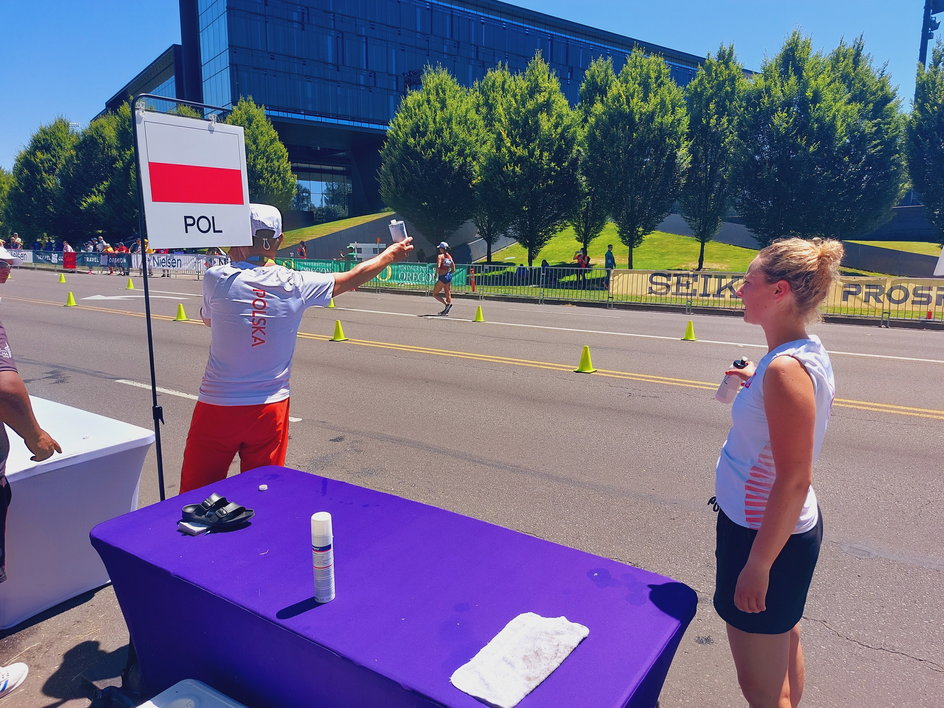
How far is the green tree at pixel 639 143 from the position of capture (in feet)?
100

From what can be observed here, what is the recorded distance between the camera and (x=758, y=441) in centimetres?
213

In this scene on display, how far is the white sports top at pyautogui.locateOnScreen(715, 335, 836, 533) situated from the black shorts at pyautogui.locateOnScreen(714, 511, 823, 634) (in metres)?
0.05

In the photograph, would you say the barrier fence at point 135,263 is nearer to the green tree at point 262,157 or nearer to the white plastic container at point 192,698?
the green tree at point 262,157

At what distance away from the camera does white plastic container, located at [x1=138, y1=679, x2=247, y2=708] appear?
1.95 meters

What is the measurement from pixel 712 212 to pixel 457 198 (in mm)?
13880

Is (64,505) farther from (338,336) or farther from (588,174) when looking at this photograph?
(588,174)

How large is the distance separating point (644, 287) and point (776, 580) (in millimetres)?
20881

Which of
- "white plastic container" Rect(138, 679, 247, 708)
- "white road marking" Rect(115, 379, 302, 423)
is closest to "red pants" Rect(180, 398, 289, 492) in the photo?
"white plastic container" Rect(138, 679, 247, 708)

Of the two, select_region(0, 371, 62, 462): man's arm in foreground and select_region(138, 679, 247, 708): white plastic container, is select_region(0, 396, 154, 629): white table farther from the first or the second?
select_region(138, 679, 247, 708): white plastic container

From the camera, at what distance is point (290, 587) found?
2027mm

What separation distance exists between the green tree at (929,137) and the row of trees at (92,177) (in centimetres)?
4070

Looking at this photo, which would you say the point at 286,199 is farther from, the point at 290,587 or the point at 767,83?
the point at 290,587

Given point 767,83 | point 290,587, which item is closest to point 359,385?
point 290,587

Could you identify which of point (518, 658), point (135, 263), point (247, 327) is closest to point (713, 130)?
point (135, 263)
